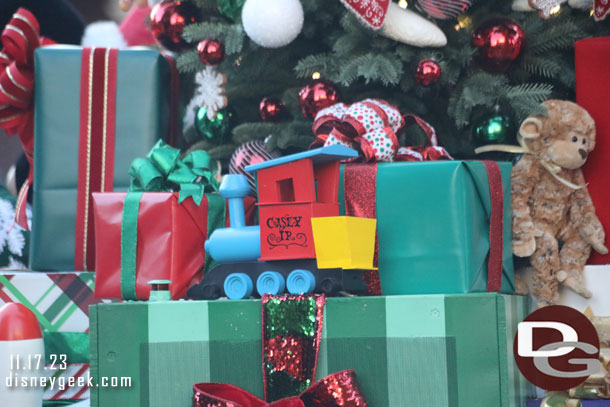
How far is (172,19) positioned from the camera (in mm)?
1762

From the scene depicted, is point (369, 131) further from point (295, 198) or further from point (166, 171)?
point (166, 171)

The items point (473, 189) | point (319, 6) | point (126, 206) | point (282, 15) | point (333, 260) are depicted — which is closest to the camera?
point (333, 260)

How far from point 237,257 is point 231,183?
0.46 ft

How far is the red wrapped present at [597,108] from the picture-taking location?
5.11 ft

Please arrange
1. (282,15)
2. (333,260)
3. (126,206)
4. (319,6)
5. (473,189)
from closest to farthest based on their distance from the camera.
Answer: (333,260) → (473,189) → (126,206) → (282,15) → (319,6)

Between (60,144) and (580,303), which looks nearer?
(580,303)

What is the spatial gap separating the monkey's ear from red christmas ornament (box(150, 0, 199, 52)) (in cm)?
78

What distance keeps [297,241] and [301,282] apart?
66 mm

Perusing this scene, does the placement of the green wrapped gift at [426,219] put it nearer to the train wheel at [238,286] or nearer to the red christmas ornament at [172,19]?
the train wheel at [238,286]

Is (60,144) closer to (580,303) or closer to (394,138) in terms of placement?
(394,138)

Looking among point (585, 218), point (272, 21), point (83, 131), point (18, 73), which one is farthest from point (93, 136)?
point (585, 218)

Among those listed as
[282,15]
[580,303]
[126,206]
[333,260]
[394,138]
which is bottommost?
[580,303]

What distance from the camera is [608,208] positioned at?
1.57m

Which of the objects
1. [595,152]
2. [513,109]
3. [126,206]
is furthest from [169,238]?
[595,152]
